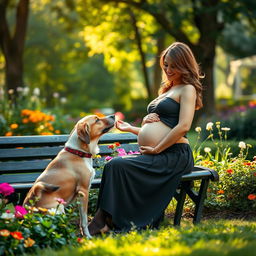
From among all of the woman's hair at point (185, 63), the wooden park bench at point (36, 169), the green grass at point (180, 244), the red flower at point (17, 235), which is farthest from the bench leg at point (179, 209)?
the red flower at point (17, 235)

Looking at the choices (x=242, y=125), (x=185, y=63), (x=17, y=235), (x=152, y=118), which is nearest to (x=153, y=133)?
(x=152, y=118)

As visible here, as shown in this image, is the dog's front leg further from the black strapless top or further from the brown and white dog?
the black strapless top

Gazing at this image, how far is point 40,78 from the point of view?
4244 cm

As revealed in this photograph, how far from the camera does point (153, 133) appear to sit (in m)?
5.82

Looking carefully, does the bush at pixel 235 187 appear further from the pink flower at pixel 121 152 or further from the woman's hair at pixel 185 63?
the woman's hair at pixel 185 63

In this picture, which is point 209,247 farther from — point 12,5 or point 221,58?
point 221,58

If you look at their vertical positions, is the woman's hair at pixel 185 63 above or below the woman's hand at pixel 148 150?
above

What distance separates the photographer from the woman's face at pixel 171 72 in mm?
5867

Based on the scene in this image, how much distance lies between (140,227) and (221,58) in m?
70.3

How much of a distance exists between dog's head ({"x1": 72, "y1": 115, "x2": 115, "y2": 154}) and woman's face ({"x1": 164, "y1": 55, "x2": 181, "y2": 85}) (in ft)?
2.61

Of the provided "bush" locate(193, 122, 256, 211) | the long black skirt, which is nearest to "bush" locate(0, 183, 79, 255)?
the long black skirt

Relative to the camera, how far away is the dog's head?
5504 millimetres

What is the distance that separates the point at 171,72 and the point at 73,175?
62.4 inches

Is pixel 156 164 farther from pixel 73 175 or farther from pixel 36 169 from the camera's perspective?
pixel 36 169
